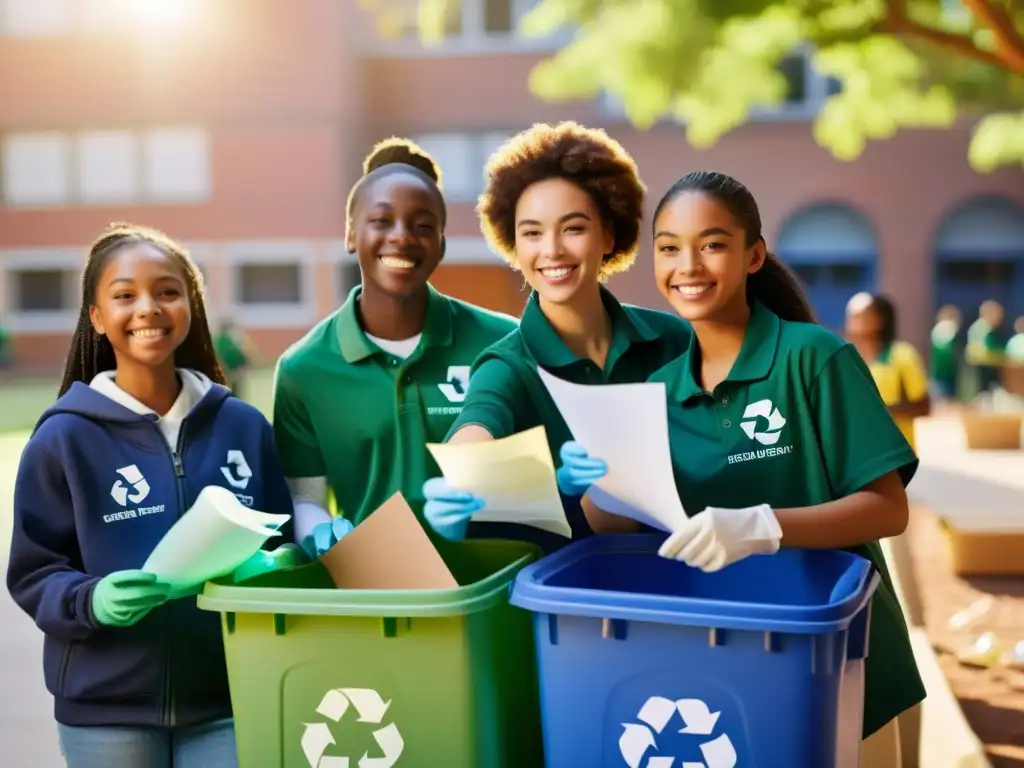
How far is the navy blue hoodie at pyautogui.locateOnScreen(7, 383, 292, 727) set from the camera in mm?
2330

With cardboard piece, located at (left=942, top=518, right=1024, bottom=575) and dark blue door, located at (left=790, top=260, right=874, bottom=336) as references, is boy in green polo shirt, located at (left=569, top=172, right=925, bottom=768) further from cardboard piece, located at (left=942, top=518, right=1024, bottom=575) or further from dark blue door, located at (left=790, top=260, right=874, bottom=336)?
dark blue door, located at (left=790, top=260, right=874, bottom=336)

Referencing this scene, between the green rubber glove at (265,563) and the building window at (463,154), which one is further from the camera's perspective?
the building window at (463,154)

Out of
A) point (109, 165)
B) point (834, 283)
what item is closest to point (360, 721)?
point (834, 283)

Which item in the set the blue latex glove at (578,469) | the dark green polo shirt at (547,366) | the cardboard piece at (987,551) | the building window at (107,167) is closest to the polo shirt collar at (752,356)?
the dark green polo shirt at (547,366)

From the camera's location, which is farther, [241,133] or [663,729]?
[241,133]

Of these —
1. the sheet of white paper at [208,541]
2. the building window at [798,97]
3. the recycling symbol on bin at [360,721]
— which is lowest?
the recycling symbol on bin at [360,721]

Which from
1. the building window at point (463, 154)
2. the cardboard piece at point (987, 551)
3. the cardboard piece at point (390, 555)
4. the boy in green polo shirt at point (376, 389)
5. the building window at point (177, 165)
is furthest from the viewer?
the building window at point (177, 165)

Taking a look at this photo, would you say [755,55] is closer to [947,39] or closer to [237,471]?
[947,39]

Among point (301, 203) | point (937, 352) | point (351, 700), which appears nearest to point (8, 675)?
point (351, 700)

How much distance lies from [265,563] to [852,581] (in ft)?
3.39

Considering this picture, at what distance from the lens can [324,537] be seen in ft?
8.05

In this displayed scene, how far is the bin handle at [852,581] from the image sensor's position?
193 centimetres

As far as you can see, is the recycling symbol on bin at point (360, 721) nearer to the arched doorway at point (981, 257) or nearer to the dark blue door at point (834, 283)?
the dark blue door at point (834, 283)

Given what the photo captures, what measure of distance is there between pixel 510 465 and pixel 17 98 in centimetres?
2750
